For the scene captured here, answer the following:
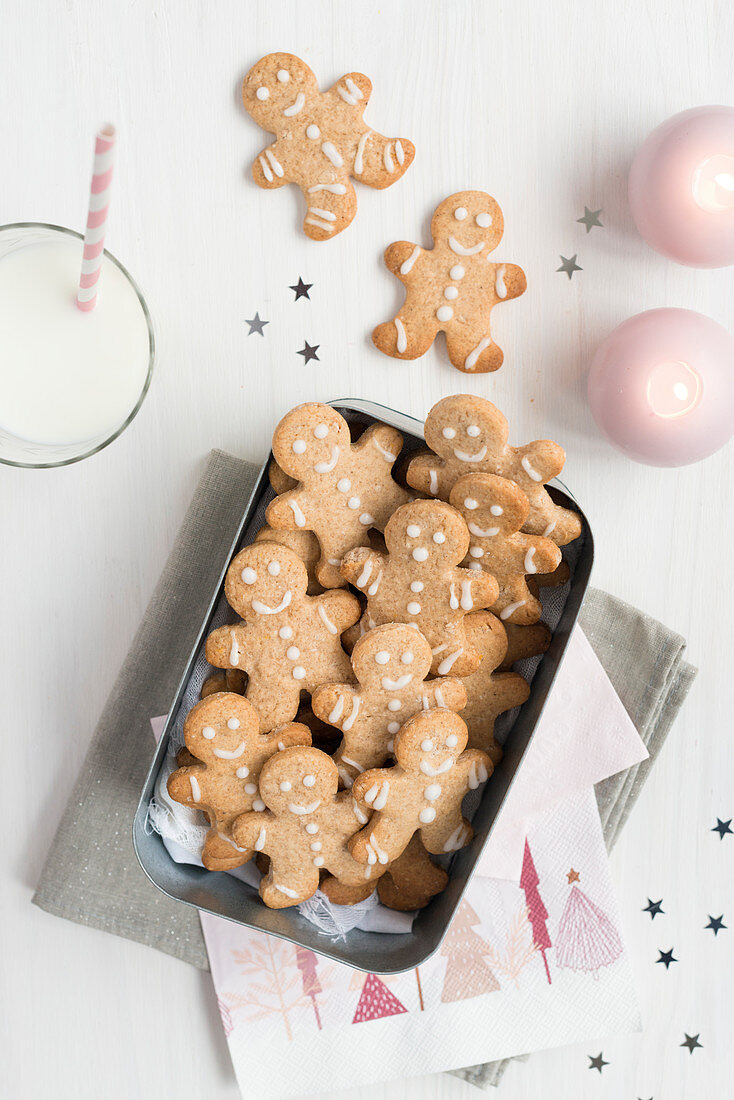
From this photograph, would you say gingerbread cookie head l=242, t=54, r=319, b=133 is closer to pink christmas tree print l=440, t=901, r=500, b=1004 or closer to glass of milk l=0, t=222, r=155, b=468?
glass of milk l=0, t=222, r=155, b=468

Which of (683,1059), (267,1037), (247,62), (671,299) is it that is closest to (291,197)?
(247,62)

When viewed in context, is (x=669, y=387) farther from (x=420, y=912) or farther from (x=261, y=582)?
(x=420, y=912)

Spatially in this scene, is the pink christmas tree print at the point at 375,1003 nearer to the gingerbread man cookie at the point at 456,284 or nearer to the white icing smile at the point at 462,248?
the gingerbread man cookie at the point at 456,284

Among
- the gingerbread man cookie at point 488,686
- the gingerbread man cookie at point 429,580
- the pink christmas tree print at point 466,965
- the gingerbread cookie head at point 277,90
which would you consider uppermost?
the gingerbread cookie head at point 277,90

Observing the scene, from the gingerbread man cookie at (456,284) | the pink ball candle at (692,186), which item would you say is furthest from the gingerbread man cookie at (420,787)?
the pink ball candle at (692,186)

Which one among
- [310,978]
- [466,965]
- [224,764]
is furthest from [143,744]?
[466,965]

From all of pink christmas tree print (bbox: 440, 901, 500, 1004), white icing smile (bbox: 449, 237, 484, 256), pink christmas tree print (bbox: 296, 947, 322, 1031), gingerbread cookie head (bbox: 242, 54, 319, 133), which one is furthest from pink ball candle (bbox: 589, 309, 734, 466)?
pink christmas tree print (bbox: 296, 947, 322, 1031)
